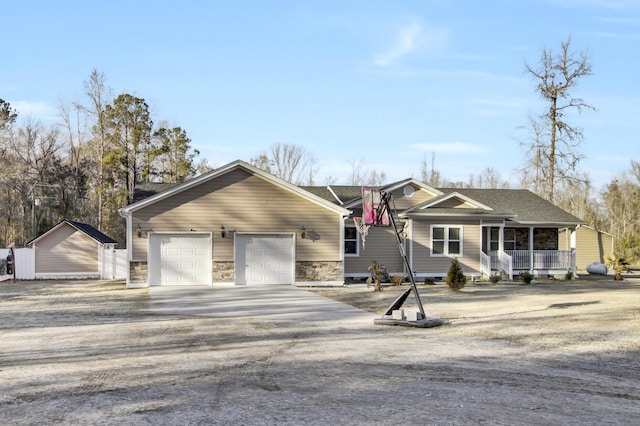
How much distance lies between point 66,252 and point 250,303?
14.2 meters

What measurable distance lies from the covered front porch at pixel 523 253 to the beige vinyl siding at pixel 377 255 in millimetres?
3792

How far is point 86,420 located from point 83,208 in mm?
41215

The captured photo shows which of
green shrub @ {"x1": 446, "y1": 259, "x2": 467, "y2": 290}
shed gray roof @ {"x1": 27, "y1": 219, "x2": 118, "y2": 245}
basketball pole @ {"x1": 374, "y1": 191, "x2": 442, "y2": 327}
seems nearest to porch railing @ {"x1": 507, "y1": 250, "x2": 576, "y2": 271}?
green shrub @ {"x1": 446, "y1": 259, "x2": 467, "y2": 290}

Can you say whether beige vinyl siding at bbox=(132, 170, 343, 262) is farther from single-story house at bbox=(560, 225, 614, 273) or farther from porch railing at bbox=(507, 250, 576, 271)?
single-story house at bbox=(560, 225, 614, 273)

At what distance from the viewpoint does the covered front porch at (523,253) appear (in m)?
26.8

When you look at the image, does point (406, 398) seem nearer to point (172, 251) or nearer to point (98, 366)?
point (98, 366)

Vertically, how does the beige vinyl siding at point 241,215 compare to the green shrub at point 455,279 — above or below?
above

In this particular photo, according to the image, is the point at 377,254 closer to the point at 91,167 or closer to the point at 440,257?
the point at 440,257

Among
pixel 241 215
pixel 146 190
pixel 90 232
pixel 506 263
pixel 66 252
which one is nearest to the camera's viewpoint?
pixel 241 215

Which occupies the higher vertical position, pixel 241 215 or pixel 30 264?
pixel 241 215

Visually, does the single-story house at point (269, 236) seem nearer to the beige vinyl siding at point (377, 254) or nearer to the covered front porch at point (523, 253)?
the beige vinyl siding at point (377, 254)

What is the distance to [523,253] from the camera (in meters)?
28.1

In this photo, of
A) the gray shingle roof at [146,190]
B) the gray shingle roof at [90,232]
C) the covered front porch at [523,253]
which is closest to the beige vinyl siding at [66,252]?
the gray shingle roof at [90,232]

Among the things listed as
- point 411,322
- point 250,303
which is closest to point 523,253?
point 250,303
